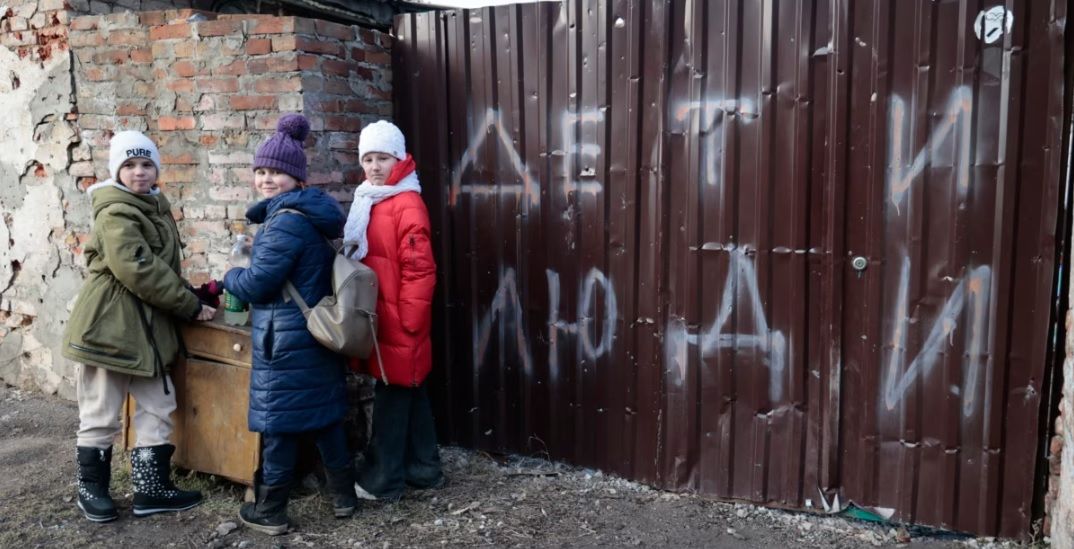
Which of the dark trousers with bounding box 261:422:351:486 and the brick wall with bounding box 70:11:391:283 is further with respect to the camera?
the brick wall with bounding box 70:11:391:283

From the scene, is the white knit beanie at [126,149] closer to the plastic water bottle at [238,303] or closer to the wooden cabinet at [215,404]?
the plastic water bottle at [238,303]

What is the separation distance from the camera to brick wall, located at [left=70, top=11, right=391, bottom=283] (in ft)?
12.8

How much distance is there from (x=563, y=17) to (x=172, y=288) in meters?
2.11

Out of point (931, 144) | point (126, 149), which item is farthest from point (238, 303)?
point (931, 144)

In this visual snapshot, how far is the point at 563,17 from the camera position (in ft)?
12.6

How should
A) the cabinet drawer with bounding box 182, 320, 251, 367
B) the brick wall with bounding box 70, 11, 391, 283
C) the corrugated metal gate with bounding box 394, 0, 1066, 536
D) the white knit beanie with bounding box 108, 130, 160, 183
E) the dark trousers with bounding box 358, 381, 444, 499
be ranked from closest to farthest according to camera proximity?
1. the corrugated metal gate with bounding box 394, 0, 1066, 536
2. the white knit beanie with bounding box 108, 130, 160, 183
3. the cabinet drawer with bounding box 182, 320, 251, 367
4. the dark trousers with bounding box 358, 381, 444, 499
5. the brick wall with bounding box 70, 11, 391, 283

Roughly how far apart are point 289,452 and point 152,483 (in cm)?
70

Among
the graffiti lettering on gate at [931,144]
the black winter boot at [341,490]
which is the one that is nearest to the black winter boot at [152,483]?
the black winter boot at [341,490]

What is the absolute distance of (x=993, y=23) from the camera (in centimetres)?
310

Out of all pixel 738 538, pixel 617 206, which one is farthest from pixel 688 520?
pixel 617 206

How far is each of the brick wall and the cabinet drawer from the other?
0.52 meters

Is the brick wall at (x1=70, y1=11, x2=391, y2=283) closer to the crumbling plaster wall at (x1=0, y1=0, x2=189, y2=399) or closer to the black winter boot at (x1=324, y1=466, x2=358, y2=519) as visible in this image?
the crumbling plaster wall at (x1=0, y1=0, x2=189, y2=399)

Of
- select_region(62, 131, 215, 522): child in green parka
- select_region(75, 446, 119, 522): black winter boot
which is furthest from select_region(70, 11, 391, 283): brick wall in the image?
select_region(75, 446, 119, 522): black winter boot

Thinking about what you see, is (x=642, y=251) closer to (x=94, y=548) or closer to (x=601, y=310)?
(x=601, y=310)
